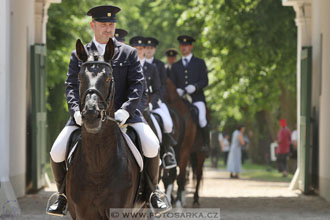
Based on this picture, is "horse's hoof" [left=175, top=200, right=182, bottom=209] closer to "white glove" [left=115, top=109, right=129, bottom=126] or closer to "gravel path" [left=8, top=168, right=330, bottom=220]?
"gravel path" [left=8, top=168, right=330, bottom=220]

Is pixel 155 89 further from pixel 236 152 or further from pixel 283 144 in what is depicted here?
pixel 283 144

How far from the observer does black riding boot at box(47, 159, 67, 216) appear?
912 centimetres

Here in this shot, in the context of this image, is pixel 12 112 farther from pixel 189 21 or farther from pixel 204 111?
pixel 189 21

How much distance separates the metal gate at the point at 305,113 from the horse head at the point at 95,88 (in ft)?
40.8

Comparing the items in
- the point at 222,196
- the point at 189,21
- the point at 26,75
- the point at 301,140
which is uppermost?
the point at 189,21

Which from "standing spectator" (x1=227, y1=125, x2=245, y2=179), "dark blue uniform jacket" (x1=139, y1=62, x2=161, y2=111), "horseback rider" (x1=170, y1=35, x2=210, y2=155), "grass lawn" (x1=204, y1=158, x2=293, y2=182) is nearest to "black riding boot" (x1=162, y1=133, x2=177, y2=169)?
"dark blue uniform jacket" (x1=139, y1=62, x2=161, y2=111)

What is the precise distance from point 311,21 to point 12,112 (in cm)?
753

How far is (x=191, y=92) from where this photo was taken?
18500mm

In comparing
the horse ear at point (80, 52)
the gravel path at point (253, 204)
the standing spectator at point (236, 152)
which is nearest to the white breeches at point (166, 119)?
the gravel path at point (253, 204)

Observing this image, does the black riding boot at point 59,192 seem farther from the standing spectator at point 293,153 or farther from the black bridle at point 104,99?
the standing spectator at point 293,153

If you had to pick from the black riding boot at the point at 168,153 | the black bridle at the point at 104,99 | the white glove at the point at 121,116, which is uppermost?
the black bridle at the point at 104,99

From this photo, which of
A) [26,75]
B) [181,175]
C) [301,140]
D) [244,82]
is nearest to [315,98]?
[301,140]

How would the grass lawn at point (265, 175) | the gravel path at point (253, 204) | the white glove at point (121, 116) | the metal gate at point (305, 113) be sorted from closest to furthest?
1. the white glove at point (121, 116)
2. the gravel path at point (253, 204)
3. the metal gate at point (305, 113)
4. the grass lawn at point (265, 175)

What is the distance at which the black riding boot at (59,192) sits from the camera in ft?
29.9
